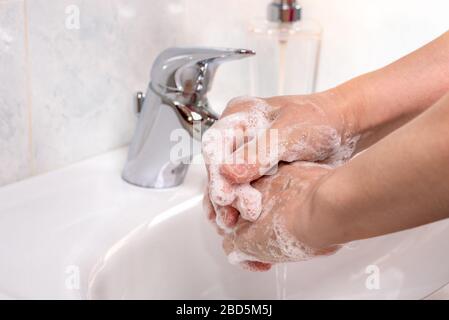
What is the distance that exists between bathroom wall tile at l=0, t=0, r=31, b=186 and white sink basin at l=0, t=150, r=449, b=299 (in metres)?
0.02

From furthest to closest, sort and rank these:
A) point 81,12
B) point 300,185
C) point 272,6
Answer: point 272,6 → point 81,12 → point 300,185

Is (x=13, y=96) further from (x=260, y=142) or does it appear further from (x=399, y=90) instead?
(x=399, y=90)

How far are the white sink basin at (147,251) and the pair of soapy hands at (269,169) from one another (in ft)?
0.39

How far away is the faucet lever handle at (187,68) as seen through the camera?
2.38 ft

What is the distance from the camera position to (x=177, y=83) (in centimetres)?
76

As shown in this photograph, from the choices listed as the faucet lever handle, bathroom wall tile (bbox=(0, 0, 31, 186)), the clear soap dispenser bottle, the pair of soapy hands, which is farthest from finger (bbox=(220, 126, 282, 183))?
the clear soap dispenser bottle

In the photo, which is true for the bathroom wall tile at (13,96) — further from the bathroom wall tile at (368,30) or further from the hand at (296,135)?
the bathroom wall tile at (368,30)

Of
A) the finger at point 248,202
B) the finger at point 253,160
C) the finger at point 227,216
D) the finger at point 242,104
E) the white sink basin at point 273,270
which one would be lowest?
the white sink basin at point 273,270

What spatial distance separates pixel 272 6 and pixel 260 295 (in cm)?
37

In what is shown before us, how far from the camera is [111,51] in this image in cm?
80

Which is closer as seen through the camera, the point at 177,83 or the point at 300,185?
the point at 300,185

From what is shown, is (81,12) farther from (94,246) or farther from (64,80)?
(94,246)

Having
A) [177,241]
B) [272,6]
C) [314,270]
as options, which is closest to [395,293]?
[314,270]

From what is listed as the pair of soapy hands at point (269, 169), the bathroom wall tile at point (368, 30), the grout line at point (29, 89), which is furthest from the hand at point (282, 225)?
the bathroom wall tile at point (368, 30)
